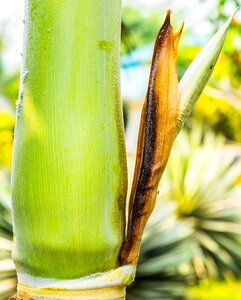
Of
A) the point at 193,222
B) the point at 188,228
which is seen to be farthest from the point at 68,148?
the point at 193,222

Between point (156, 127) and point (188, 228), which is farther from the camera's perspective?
point (188, 228)

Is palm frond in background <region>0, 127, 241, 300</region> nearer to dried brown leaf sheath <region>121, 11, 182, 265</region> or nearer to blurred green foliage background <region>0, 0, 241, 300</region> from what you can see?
blurred green foliage background <region>0, 0, 241, 300</region>

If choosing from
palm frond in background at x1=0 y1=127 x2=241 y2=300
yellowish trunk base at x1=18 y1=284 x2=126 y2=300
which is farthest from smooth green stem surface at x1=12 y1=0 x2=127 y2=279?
palm frond in background at x1=0 y1=127 x2=241 y2=300

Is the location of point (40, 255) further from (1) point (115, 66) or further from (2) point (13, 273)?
(2) point (13, 273)

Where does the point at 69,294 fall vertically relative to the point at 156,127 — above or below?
below

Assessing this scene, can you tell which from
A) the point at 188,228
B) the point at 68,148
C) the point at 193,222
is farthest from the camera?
the point at 193,222

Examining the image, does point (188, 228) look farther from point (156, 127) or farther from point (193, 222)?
point (156, 127)
